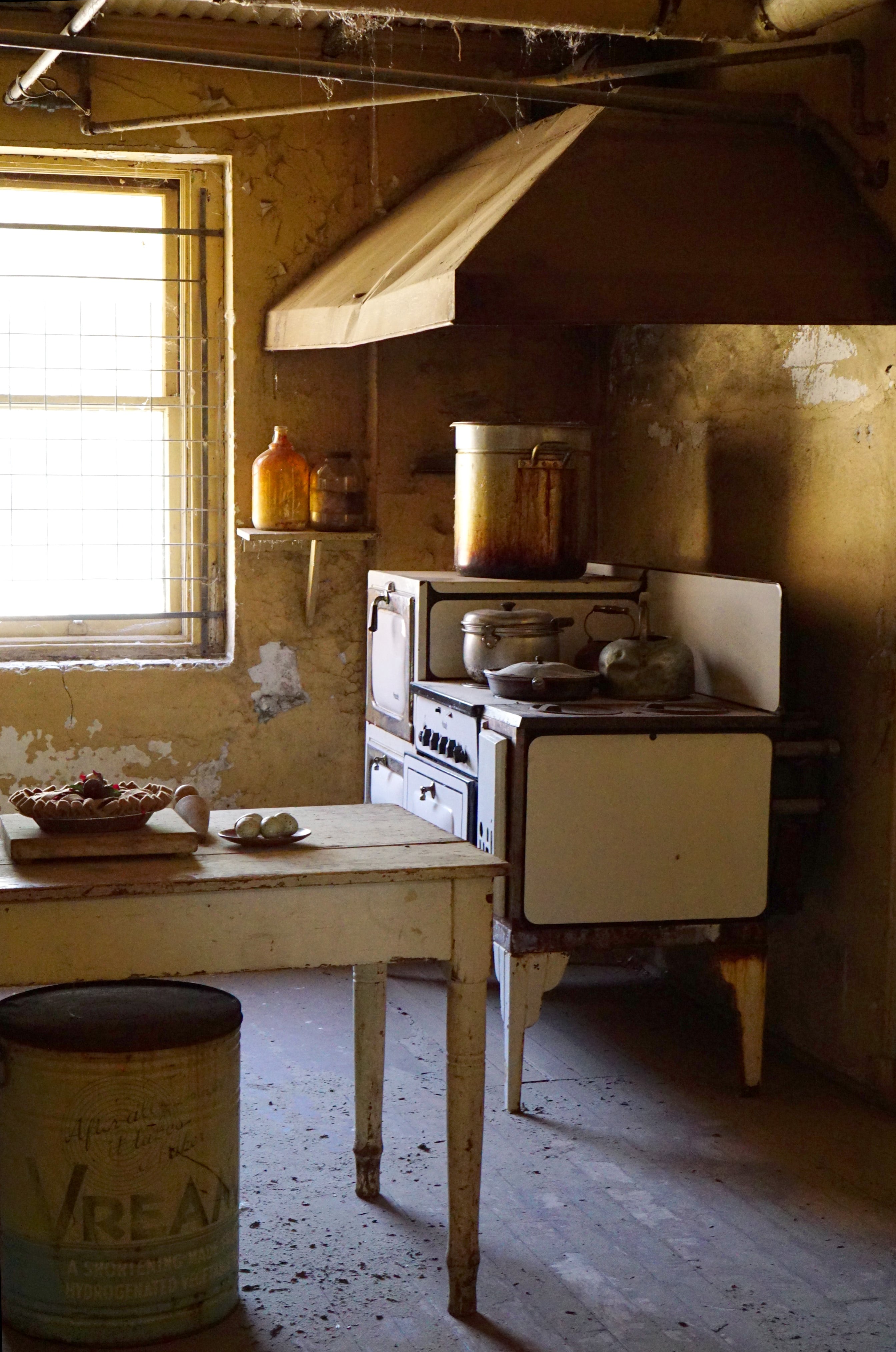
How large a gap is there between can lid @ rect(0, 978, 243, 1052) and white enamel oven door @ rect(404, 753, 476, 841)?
1048mm

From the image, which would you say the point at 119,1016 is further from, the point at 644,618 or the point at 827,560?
the point at 827,560

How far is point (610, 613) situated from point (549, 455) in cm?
49

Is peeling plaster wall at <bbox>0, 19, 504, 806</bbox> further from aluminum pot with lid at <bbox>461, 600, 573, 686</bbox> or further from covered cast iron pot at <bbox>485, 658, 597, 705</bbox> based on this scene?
covered cast iron pot at <bbox>485, 658, 597, 705</bbox>

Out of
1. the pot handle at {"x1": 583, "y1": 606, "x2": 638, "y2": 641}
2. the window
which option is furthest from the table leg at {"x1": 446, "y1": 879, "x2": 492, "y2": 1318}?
the window

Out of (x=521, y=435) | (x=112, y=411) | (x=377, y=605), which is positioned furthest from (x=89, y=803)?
(x=112, y=411)

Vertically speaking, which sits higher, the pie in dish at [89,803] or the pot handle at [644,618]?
the pot handle at [644,618]

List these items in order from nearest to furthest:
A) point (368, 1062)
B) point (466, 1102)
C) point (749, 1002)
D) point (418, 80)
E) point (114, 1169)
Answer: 1. point (114, 1169)
2. point (466, 1102)
3. point (368, 1062)
4. point (418, 80)
5. point (749, 1002)

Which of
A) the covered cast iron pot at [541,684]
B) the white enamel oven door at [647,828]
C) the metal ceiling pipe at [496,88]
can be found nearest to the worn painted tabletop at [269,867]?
the white enamel oven door at [647,828]

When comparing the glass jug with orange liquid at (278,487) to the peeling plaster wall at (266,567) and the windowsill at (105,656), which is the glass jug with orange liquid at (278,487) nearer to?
the peeling plaster wall at (266,567)

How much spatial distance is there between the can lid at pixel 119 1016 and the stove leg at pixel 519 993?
1.07 meters

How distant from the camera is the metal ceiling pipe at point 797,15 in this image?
3508 millimetres

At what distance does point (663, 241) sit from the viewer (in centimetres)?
359

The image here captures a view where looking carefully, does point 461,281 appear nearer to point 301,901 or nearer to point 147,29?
point 301,901

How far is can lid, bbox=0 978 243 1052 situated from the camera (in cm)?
243
